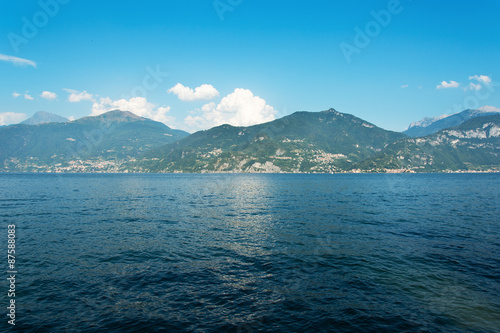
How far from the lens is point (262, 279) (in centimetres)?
2208

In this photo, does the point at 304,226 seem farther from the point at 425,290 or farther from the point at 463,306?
the point at 463,306

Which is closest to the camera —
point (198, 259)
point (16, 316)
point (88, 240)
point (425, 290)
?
point (16, 316)

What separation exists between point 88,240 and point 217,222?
20518 millimetres

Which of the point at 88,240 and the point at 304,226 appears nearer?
the point at 88,240

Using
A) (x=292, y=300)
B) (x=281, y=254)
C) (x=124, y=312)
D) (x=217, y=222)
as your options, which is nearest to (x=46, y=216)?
(x=217, y=222)

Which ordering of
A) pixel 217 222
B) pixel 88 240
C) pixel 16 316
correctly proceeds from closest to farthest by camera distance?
pixel 16 316
pixel 88 240
pixel 217 222

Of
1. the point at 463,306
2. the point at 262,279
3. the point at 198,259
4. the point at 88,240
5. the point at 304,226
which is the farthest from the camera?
the point at 304,226

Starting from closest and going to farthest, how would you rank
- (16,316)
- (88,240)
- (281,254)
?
(16,316) < (281,254) < (88,240)

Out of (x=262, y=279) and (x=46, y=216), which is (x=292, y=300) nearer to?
(x=262, y=279)

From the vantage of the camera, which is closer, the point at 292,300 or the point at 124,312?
the point at 124,312

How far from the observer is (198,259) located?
27.1 metres

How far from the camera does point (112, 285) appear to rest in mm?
20875

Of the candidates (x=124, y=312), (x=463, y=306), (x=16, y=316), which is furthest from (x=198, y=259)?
(x=463, y=306)

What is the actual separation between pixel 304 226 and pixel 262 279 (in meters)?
23.1
